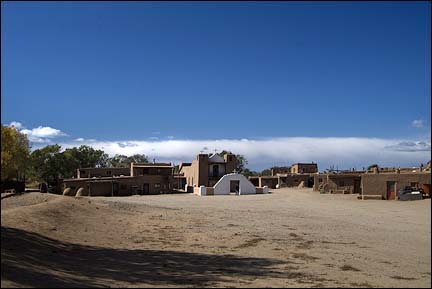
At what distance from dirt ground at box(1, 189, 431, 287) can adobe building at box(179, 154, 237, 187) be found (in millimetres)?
62534

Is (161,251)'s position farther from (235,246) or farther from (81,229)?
(81,229)

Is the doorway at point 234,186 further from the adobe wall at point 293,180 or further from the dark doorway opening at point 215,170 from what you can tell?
the adobe wall at point 293,180

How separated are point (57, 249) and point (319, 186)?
223 feet

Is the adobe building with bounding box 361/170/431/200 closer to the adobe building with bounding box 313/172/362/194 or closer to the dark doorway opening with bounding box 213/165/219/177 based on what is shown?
the adobe building with bounding box 313/172/362/194

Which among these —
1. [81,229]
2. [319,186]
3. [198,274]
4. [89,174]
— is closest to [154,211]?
[81,229]

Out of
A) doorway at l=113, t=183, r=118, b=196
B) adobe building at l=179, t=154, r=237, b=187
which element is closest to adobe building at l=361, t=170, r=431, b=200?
doorway at l=113, t=183, r=118, b=196

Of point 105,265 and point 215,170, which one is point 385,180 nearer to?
point 215,170

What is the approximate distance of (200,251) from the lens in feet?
64.8

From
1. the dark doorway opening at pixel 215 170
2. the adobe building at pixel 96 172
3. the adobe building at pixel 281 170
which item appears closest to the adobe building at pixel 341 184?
the dark doorway opening at pixel 215 170

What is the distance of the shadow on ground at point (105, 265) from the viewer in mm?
12172

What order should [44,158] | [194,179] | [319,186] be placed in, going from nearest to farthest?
[319,186], [44,158], [194,179]

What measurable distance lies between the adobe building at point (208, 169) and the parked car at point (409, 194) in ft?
149

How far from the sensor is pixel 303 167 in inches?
4882

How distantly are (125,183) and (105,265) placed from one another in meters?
65.9
